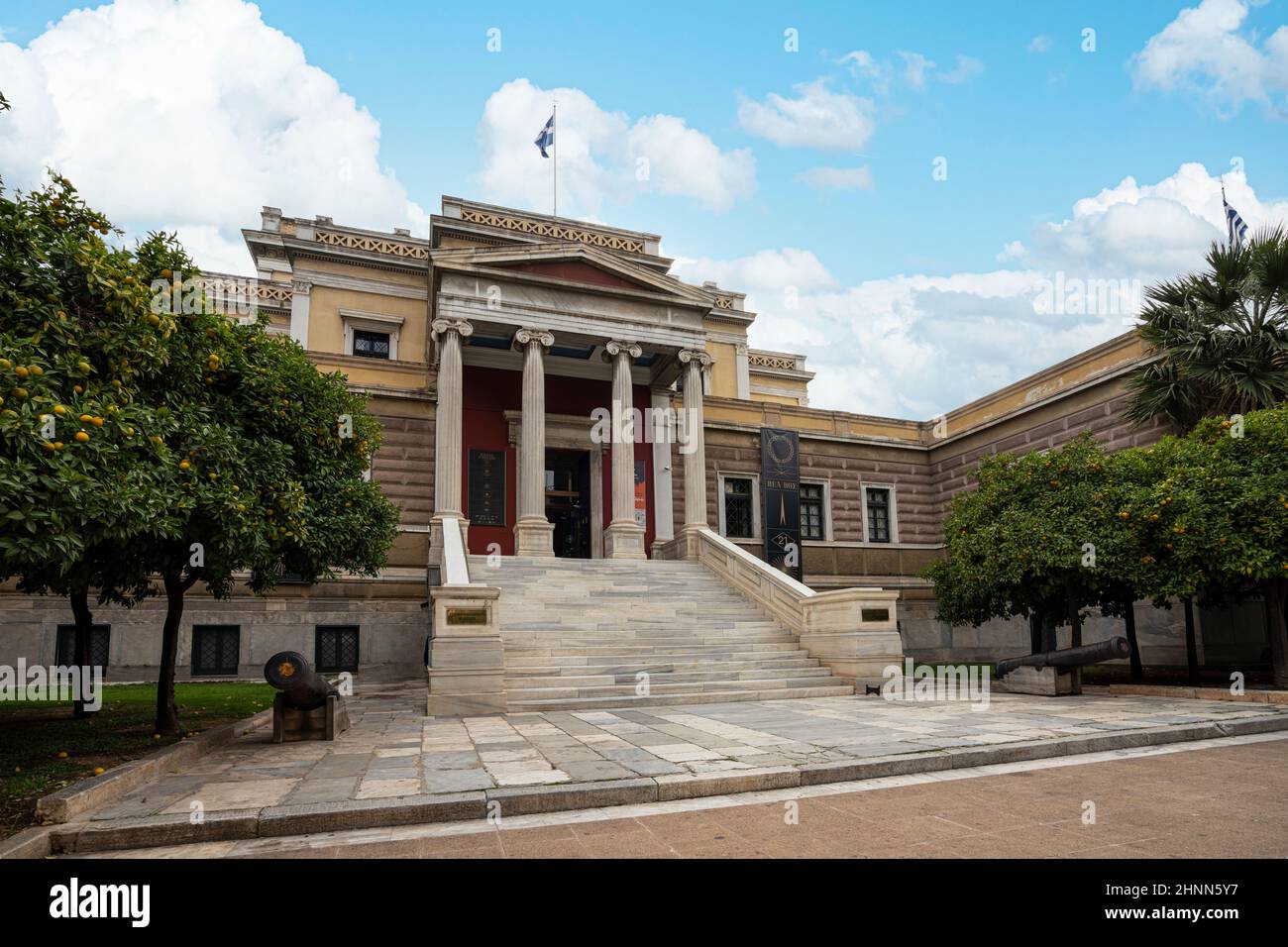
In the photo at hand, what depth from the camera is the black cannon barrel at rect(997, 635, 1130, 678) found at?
1225 cm

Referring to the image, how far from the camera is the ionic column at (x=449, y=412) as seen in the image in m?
20.2

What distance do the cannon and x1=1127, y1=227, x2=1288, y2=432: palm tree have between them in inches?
289

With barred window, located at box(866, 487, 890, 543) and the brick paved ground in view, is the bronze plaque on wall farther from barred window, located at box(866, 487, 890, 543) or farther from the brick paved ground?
the brick paved ground

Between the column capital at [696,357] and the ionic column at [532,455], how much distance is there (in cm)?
390

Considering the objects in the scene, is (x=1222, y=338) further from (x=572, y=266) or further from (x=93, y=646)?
(x=93, y=646)

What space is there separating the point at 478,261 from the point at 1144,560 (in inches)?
653

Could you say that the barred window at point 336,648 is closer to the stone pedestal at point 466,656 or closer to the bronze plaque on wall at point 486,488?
the bronze plaque on wall at point 486,488

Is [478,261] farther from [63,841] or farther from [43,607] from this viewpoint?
[63,841]

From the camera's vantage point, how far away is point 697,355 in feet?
75.6

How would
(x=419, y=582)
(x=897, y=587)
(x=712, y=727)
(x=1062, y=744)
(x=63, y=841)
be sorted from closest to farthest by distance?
(x=63, y=841) < (x=1062, y=744) < (x=712, y=727) < (x=419, y=582) < (x=897, y=587)

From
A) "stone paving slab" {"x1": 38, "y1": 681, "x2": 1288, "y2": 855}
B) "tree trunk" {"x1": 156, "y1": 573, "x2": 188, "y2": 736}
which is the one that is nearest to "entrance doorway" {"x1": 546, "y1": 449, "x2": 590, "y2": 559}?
"stone paving slab" {"x1": 38, "y1": 681, "x2": 1288, "y2": 855}

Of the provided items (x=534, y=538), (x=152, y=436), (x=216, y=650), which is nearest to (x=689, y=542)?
(x=534, y=538)

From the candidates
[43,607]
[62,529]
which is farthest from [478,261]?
[62,529]

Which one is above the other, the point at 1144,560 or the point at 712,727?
the point at 1144,560
